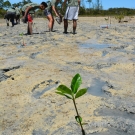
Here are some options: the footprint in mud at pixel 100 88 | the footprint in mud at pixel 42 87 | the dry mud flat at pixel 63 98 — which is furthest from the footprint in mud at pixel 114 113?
the footprint in mud at pixel 42 87

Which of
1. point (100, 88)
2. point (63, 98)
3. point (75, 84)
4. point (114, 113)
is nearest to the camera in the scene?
point (75, 84)

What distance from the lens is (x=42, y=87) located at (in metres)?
2.90

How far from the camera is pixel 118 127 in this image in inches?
76.5

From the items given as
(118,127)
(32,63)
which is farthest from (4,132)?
(32,63)

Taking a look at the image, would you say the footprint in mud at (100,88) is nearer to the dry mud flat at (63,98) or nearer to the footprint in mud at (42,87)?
the dry mud flat at (63,98)

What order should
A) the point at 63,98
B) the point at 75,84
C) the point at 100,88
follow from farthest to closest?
the point at 100,88
the point at 63,98
the point at 75,84

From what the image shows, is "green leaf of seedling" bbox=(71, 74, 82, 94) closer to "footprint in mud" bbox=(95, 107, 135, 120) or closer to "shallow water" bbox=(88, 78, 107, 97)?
"footprint in mud" bbox=(95, 107, 135, 120)

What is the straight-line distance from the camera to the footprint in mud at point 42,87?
8.90ft

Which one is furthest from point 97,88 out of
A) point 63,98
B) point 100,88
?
point 63,98

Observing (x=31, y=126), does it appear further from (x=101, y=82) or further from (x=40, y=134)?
(x=101, y=82)

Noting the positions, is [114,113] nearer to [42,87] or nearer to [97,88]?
[97,88]

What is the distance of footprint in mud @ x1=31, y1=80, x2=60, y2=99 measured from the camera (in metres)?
2.71

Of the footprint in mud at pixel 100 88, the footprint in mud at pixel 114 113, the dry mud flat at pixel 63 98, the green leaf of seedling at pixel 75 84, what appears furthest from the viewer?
the footprint in mud at pixel 100 88

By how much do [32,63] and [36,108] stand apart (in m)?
1.69
